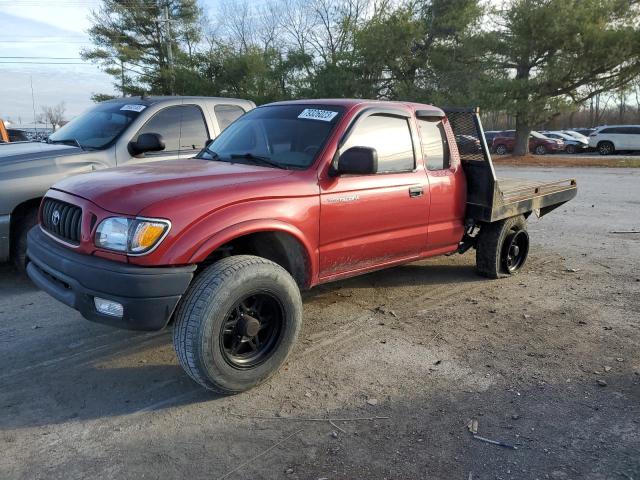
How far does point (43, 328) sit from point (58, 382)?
1040 mm

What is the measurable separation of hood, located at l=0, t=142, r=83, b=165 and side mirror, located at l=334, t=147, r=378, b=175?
3.29m

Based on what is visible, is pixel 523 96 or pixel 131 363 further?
pixel 523 96

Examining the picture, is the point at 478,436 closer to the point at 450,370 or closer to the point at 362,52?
the point at 450,370

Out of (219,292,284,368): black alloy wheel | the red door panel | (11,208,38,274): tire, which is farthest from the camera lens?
(11,208,38,274): tire

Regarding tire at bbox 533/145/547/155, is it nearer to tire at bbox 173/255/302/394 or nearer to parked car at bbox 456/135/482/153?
parked car at bbox 456/135/482/153

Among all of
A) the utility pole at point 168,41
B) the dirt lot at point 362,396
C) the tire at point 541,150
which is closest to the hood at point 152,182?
the dirt lot at point 362,396

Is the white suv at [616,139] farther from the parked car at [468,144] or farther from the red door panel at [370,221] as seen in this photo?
the red door panel at [370,221]

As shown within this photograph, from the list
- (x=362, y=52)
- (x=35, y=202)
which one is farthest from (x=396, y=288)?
(x=362, y=52)

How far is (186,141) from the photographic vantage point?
632cm

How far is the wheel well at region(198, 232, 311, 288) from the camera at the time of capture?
3.75m

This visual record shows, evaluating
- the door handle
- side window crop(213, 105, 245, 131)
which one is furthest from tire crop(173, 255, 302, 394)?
side window crop(213, 105, 245, 131)

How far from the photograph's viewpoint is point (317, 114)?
4.29 m

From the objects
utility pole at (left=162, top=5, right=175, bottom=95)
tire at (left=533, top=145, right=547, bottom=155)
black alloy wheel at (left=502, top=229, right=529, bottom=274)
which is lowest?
black alloy wheel at (left=502, top=229, right=529, bottom=274)

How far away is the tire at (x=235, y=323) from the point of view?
309 centimetres
